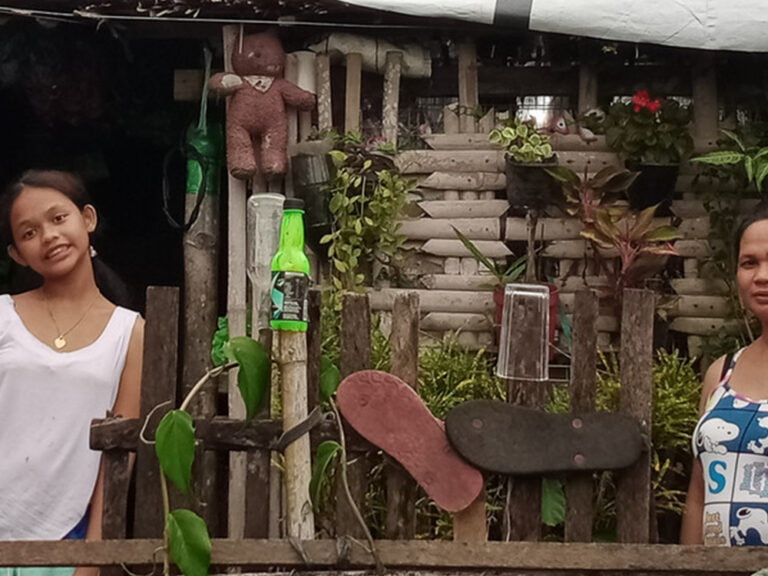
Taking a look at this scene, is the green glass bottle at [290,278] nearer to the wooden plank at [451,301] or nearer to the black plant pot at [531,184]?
the wooden plank at [451,301]

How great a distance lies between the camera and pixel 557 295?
173 inches

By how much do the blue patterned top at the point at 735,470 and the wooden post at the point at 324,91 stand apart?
99.4 inches

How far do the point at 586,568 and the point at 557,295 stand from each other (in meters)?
2.00

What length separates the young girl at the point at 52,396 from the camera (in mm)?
3234

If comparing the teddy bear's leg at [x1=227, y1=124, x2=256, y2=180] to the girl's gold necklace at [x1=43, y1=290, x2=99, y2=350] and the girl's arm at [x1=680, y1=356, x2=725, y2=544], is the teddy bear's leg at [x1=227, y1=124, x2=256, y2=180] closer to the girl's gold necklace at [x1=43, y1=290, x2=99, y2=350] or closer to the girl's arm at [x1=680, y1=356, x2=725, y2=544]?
the girl's gold necklace at [x1=43, y1=290, x2=99, y2=350]

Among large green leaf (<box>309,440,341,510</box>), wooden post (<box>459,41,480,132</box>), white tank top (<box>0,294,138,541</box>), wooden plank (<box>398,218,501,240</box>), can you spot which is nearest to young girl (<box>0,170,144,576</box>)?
white tank top (<box>0,294,138,541</box>)

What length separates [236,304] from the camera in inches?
180

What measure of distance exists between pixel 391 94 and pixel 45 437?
2.45m

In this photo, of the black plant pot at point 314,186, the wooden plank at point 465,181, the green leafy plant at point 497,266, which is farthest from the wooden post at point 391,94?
the green leafy plant at point 497,266

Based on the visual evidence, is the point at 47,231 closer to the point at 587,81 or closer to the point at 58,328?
the point at 58,328

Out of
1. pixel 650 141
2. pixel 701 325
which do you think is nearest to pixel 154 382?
pixel 650 141

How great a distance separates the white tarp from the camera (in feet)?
13.1

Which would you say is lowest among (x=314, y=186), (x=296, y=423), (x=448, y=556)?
(x=448, y=556)

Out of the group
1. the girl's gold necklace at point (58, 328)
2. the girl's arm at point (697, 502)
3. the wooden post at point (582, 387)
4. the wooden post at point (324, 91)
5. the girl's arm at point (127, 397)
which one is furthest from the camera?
the wooden post at point (324, 91)
